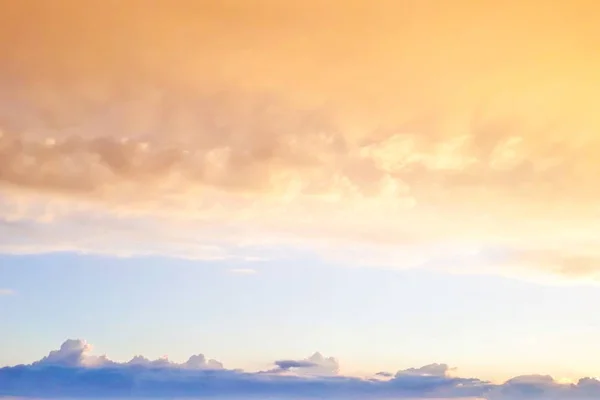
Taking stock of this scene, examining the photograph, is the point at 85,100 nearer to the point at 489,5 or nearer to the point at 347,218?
the point at 347,218

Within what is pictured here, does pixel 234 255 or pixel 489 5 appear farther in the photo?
pixel 234 255

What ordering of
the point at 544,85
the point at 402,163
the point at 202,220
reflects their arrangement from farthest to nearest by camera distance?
the point at 202,220 → the point at 402,163 → the point at 544,85

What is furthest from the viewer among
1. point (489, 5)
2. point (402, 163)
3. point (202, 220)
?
point (202, 220)

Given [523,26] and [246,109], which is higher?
[523,26]

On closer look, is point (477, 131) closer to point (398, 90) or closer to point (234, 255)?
point (398, 90)

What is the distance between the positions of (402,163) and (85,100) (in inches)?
160

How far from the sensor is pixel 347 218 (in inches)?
424

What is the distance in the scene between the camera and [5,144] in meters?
9.59

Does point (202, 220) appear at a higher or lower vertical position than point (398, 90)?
lower

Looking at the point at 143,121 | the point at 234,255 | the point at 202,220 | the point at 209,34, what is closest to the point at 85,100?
the point at 143,121

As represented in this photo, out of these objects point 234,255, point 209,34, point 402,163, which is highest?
point 209,34

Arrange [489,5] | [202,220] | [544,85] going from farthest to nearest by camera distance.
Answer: [202,220], [544,85], [489,5]

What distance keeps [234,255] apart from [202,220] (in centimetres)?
70

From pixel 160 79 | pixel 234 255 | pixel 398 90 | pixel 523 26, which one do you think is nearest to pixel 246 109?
pixel 160 79
